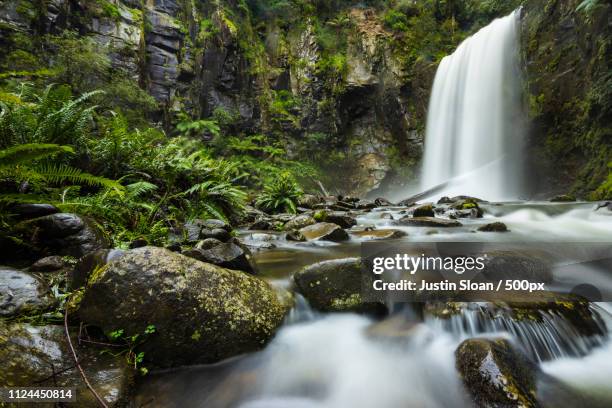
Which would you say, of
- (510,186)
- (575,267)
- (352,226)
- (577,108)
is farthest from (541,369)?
(510,186)

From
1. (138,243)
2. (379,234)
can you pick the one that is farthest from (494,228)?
(138,243)

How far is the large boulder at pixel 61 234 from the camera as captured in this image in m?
2.61

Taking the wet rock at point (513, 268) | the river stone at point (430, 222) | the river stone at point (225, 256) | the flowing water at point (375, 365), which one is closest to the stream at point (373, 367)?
the flowing water at point (375, 365)

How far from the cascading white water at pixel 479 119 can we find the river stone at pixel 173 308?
42.4 ft

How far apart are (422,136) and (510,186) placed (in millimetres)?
6787

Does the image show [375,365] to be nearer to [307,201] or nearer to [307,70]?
[307,201]

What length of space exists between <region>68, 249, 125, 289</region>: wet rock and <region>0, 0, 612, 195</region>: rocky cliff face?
42.8ft

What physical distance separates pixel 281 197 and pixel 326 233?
436 centimetres

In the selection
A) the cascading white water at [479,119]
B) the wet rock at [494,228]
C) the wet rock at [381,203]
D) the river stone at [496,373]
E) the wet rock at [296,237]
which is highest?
the cascading white water at [479,119]

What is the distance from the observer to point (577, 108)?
9547mm

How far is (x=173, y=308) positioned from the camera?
184cm

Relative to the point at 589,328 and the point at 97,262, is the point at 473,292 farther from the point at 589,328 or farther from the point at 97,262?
the point at 97,262

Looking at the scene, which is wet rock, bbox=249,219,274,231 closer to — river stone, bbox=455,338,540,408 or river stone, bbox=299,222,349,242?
river stone, bbox=299,222,349,242

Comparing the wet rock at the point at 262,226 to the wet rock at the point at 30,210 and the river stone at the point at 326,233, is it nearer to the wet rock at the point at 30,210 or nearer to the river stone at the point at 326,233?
the river stone at the point at 326,233
